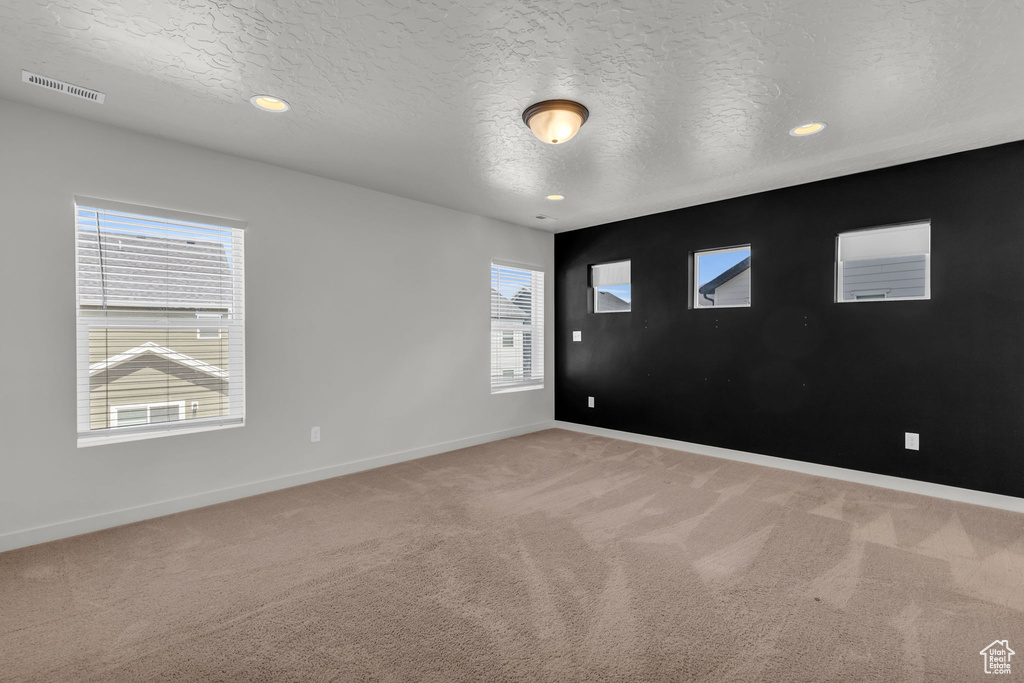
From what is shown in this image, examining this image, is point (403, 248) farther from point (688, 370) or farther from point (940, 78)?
point (940, 78)

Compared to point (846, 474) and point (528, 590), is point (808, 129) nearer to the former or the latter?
point (846, 474)

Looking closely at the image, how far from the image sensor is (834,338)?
155 inches

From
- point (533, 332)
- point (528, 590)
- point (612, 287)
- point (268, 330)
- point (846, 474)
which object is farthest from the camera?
point (533, 332)

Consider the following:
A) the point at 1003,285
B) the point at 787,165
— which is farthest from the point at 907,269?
the point at 787,165

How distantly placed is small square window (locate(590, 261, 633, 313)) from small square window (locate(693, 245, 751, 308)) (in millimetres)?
793

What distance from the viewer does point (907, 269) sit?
3637 mm

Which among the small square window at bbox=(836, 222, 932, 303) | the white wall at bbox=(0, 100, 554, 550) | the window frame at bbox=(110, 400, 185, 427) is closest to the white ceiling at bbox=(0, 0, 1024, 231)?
the white wall at bbox=(0, 100, 554, 550)

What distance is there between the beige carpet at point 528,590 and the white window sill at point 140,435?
1.80 ft

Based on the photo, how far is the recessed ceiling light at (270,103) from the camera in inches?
99.1

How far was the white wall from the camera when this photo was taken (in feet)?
8.54

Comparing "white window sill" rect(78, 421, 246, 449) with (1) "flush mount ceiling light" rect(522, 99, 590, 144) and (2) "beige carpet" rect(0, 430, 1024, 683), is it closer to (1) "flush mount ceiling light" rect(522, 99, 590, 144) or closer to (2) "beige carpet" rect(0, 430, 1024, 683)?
(2) "beige carpet" rect(0, 430, 1024, 683)

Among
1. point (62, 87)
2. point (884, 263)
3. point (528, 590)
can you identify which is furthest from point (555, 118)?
point (884, 263)

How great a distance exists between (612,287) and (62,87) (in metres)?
4.87

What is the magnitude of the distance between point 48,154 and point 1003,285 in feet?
20.5
